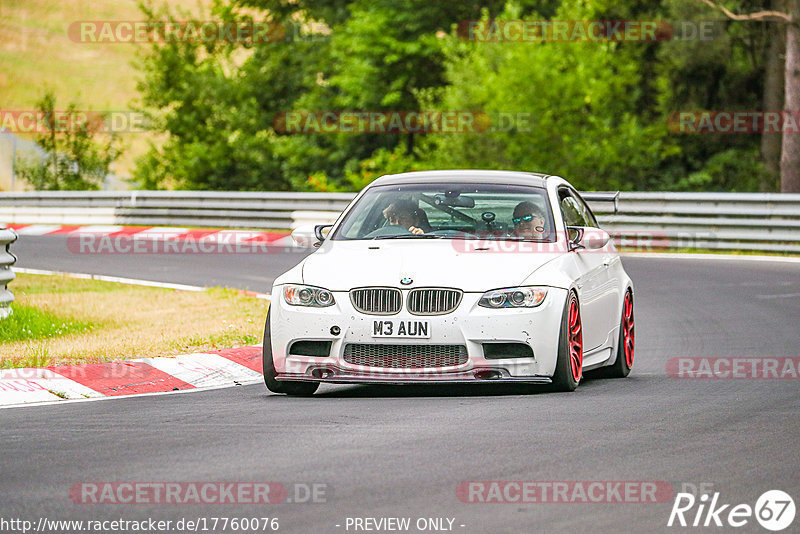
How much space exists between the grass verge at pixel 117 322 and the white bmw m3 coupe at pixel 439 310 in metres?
2.35

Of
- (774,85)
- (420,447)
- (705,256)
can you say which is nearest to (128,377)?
(420,447)

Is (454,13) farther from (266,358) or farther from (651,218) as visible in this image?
(266,358)

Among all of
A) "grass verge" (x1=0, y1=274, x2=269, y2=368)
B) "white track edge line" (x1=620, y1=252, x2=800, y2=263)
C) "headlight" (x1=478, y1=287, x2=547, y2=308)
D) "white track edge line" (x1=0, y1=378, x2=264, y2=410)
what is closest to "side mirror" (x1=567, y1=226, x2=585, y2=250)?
"headlight" (x1=478, y1=287, x2=547, y2=308)

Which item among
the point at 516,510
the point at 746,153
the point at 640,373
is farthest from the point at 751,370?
the point at 746,153

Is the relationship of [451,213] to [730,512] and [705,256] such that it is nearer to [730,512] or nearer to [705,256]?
[730,512]

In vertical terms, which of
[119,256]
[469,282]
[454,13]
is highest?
[454,13]

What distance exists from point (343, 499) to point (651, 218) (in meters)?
20.2

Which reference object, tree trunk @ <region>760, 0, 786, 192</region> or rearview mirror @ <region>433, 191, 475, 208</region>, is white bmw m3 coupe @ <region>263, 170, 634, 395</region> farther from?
tree trunk @ <region>760, 0, 786, 192</region>

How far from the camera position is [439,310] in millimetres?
9406

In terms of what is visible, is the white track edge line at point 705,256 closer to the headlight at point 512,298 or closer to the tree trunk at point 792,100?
the tree trunk at point 792,100

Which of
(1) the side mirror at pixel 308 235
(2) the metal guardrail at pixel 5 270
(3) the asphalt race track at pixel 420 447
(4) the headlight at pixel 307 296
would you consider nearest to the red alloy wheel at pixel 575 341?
(3) the asphalt race track at pixel 420 447

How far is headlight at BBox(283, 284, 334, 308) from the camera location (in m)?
9.58

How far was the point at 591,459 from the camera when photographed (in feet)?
23.8

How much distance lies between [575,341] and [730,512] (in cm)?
391
